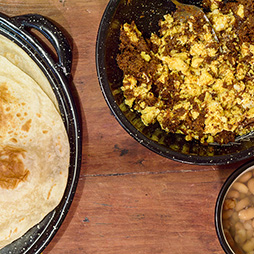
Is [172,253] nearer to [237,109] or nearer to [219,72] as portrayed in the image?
[237,109]

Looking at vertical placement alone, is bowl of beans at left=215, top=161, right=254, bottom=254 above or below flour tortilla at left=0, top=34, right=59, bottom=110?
below

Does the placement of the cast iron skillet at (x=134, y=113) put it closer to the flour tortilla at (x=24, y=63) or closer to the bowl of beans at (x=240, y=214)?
the bowl of beans at (x=240, y=214)

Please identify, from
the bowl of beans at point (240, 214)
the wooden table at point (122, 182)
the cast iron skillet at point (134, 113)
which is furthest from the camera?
the wooden table at point (122, 182)

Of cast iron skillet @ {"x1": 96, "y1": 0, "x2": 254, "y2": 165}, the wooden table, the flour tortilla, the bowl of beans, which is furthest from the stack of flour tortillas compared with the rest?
the bowl of beans

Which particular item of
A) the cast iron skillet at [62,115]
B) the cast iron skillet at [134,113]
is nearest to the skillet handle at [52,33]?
the cast iron skillet at [62,115]

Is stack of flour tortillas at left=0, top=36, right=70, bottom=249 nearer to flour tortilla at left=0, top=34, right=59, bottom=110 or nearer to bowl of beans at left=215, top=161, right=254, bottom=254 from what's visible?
flour tortilla at left=0, top=34, right=59, bottom=110

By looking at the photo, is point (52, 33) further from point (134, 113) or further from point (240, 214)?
point (240, 214)

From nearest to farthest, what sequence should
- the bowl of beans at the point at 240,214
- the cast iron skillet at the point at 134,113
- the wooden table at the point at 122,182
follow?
1. the cast iron skillet at the point at 134,113
2. the bowl of beans at the point at 240,214
3. the wooden table at the point at 122,182
